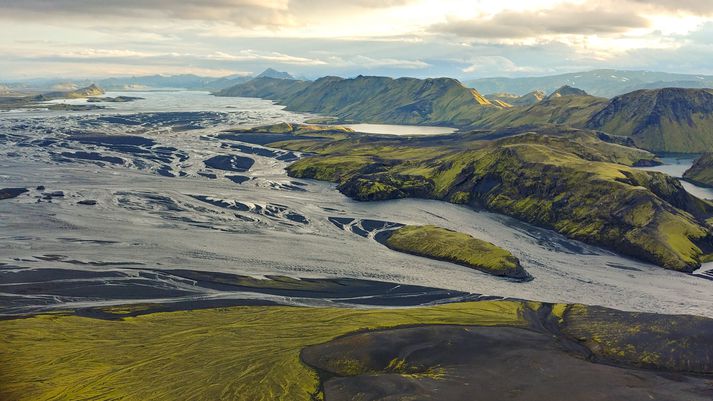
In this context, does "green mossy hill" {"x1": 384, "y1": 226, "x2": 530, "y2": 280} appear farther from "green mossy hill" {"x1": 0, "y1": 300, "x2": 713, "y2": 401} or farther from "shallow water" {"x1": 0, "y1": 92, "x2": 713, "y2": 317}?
"green mossy hill" {"x1": 0, "y1": 300, "x2": 713, "y2": 401}

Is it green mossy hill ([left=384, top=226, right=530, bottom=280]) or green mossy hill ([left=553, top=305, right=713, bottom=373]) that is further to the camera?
green mossy hill ([left=384, top=226, right=530, bottom=280])

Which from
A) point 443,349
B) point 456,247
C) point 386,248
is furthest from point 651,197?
point 443,349

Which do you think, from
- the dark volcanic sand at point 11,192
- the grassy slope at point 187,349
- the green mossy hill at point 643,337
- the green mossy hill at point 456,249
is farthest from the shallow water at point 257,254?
the green mossy hill at point 643,337

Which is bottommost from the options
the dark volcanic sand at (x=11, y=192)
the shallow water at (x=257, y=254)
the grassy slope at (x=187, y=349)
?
the grassy slope at (x=187, y=349)

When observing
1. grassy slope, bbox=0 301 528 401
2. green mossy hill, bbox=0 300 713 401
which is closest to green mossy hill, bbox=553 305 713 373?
green mossy hill, bbox=0 300 713 401

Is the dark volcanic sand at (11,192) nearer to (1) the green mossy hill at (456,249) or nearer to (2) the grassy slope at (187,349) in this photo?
(2) the grassy slope at (187,349)

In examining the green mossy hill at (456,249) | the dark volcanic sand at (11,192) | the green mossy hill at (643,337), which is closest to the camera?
the green mossy hill at (643,337)
